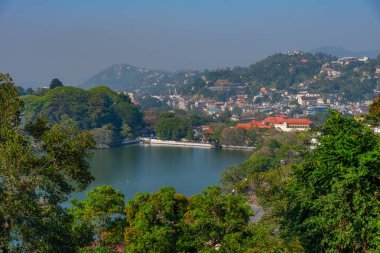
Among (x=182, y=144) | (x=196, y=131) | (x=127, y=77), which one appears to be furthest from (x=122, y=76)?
(x=182, y=144)

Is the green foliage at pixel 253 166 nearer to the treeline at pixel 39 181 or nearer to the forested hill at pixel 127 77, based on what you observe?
the treeline at pixel 39 181

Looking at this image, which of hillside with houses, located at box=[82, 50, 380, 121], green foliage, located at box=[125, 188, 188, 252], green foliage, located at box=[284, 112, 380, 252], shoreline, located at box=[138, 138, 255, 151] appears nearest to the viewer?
green foliage, located at box=[284, 112, 380, 252]

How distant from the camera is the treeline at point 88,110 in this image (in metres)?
28.9

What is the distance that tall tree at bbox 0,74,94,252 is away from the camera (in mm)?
3184

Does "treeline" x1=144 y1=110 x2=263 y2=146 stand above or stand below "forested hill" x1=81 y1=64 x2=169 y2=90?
below

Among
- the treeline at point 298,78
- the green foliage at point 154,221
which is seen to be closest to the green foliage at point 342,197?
the green foliage at point 154,221

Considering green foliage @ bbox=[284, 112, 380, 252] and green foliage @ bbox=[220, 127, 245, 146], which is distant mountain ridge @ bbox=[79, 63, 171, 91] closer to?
green foliage @ bbox=[220, 127, 245, 146]

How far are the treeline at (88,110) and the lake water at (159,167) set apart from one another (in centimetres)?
318

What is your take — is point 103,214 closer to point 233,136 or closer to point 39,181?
point 39,181

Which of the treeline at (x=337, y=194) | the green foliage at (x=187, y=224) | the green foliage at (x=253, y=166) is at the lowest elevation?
the green foliage at (x=253, y=166)

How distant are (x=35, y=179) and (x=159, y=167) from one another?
16.2 meters

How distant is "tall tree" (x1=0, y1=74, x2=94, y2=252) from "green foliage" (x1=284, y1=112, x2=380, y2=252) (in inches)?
72.7

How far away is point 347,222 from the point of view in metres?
4.09

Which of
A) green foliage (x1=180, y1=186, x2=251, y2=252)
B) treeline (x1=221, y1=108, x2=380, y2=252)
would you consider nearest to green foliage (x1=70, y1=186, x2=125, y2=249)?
green foliage (x1=180, y1=186, x2=251, y2=252)
